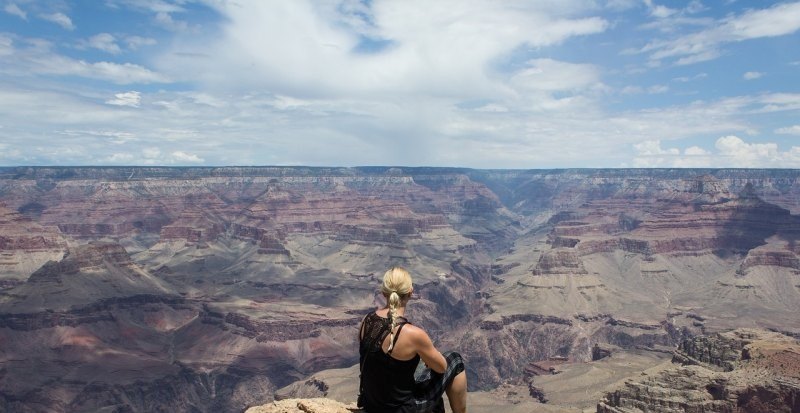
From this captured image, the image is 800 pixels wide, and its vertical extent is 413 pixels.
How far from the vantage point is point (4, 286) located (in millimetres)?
197500

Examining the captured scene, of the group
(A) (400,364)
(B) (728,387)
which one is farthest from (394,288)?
(B) (728,387)

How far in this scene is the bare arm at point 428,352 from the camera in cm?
1372

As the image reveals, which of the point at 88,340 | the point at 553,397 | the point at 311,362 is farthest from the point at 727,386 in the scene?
the point at 88,340

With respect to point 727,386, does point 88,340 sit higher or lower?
lower

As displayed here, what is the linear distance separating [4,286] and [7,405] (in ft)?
276

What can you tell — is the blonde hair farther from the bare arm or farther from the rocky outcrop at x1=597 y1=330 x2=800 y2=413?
the rocky outcrop at x1=597 y1=330 x2=800 y2=413

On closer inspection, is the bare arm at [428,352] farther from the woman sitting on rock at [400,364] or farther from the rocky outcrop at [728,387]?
the rocky outcrop at [728,387]

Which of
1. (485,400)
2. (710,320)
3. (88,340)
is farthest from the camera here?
(710,320)

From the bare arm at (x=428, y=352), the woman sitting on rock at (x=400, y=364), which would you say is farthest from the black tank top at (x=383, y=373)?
the bare arm at (x=428, y=352)

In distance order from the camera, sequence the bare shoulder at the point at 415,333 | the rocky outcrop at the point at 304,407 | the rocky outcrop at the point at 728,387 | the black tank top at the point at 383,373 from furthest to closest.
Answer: the rocky outcrop at the point at 728,387, the rocky outcrop at the point at 304,407, the black tank top at the point at 383,373, the bare shoulder at the point at 415,333

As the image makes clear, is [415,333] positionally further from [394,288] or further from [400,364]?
[394,288]

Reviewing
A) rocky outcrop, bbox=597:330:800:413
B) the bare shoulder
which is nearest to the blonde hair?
the bare shoulder

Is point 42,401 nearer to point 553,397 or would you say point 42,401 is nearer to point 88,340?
point 88,340

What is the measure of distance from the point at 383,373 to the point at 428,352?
120 cm
